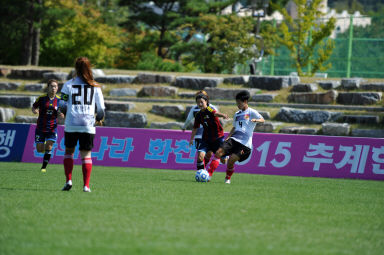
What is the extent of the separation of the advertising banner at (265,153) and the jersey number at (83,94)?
867 cm

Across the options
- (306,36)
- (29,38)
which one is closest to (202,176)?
(306,36)

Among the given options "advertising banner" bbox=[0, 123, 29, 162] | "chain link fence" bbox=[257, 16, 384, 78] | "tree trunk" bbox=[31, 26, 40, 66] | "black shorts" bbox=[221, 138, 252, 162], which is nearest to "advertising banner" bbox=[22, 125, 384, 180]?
"advertising banner" bbox=[0, 123, 29, 162]

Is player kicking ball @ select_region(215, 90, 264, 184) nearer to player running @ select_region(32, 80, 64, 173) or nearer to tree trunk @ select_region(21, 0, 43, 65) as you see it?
player running @ select_region(32, 80, 64, 173)

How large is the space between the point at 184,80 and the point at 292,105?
5.79 m

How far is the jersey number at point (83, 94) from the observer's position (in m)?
9.45

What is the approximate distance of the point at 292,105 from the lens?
2519cm

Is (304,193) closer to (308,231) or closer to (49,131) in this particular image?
(308,231)

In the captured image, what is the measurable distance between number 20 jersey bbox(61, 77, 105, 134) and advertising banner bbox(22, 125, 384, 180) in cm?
862

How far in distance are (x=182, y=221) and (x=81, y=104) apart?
3.34m

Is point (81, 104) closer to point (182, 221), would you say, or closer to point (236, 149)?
point (182, 221)

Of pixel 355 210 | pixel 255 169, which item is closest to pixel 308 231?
pixel 355 210

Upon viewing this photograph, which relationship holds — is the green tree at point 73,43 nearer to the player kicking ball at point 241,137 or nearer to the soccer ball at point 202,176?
Answer: the soccer ball at point 202,176

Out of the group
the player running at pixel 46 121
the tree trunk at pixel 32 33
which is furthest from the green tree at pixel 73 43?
the player running at pixel 46 121

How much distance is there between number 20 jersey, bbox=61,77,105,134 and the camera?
9.43m
